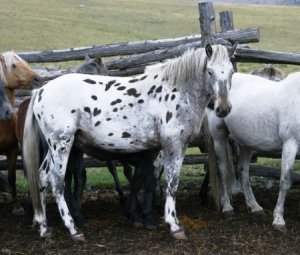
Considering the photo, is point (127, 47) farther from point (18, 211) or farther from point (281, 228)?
point (281, 228)

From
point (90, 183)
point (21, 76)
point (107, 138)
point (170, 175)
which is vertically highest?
point (21, 76)

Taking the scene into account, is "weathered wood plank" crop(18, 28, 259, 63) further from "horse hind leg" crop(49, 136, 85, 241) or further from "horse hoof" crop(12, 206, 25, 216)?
"horse hind leg" crop(49, 136, 85, 241)

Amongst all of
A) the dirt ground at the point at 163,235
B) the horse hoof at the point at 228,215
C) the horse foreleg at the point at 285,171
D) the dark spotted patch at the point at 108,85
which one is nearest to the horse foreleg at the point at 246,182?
the dirt ground at the point at 163,235

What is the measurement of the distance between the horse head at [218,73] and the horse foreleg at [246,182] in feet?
6.53

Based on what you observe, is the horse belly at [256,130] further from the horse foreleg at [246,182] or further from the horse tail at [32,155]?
the horse tail at [32,155]

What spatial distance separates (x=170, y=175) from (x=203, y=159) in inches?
127

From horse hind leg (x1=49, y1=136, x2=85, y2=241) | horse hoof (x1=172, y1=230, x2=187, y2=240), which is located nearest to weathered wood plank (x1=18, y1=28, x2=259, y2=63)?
horse hind leg (x1=49, y1=136, x2=85, y2=241)

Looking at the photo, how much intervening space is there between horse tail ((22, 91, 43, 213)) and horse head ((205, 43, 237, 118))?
2.09 m

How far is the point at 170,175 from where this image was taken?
7.02 m

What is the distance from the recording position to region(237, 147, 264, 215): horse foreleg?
811cm

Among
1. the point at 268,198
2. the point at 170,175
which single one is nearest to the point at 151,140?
the point at 170,175

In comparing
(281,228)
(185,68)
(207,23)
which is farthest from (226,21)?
(281,228)

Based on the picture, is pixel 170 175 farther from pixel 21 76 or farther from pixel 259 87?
pixel 21 76

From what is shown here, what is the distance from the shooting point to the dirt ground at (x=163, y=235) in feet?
21.5
